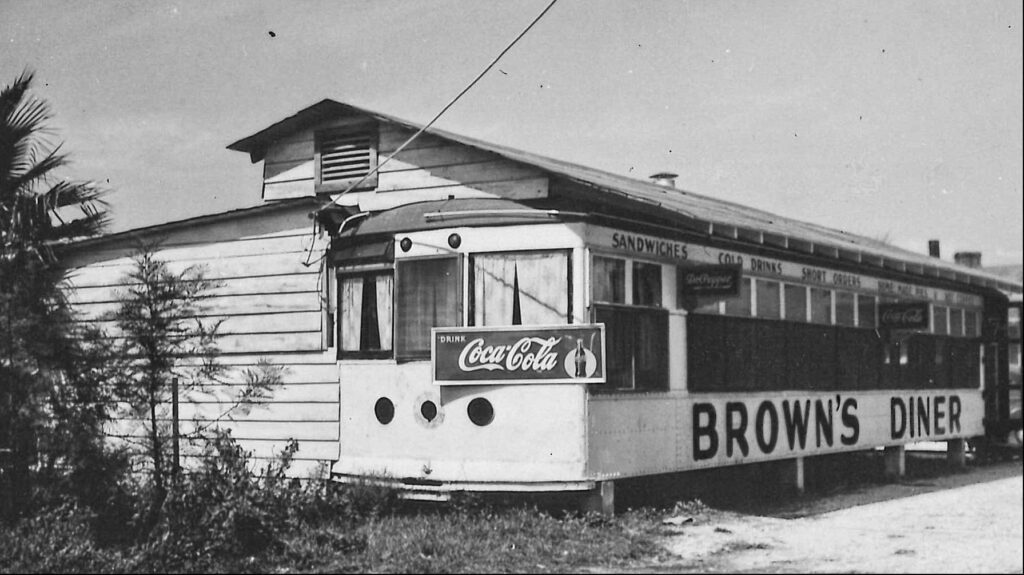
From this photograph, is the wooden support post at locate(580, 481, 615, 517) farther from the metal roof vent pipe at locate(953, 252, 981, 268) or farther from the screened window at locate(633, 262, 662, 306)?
the metal roof vent pipe at locate(953, 252, 981, 268)

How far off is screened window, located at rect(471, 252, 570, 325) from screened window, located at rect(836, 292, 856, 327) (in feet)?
21.2

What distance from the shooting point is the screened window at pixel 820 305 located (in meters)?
16.6

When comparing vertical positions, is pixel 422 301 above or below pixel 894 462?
above

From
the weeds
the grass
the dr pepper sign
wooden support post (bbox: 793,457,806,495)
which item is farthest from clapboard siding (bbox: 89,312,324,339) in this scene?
wooden support post (bbox: 793,457,806,495)

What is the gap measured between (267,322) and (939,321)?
1178 cm

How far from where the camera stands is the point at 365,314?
13.2 meters

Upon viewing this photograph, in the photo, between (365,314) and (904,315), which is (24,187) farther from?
(904,315)

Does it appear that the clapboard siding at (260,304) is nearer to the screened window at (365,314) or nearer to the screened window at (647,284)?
the screened window at (365,314)

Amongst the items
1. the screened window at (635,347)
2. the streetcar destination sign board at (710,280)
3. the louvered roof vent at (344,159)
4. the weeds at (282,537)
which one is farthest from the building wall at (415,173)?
the weeds at (282,537)

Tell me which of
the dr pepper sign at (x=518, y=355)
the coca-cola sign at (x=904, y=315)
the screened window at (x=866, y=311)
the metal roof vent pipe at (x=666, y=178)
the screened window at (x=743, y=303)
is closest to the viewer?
the dr pepper sign at (x=518, y=355)

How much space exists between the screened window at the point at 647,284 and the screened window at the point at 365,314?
8.41 feet

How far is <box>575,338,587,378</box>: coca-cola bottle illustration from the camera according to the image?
11883mm

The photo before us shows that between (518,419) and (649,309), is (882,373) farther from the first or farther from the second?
(518,419)


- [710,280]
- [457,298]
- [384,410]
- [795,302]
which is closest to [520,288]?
[457,298]
